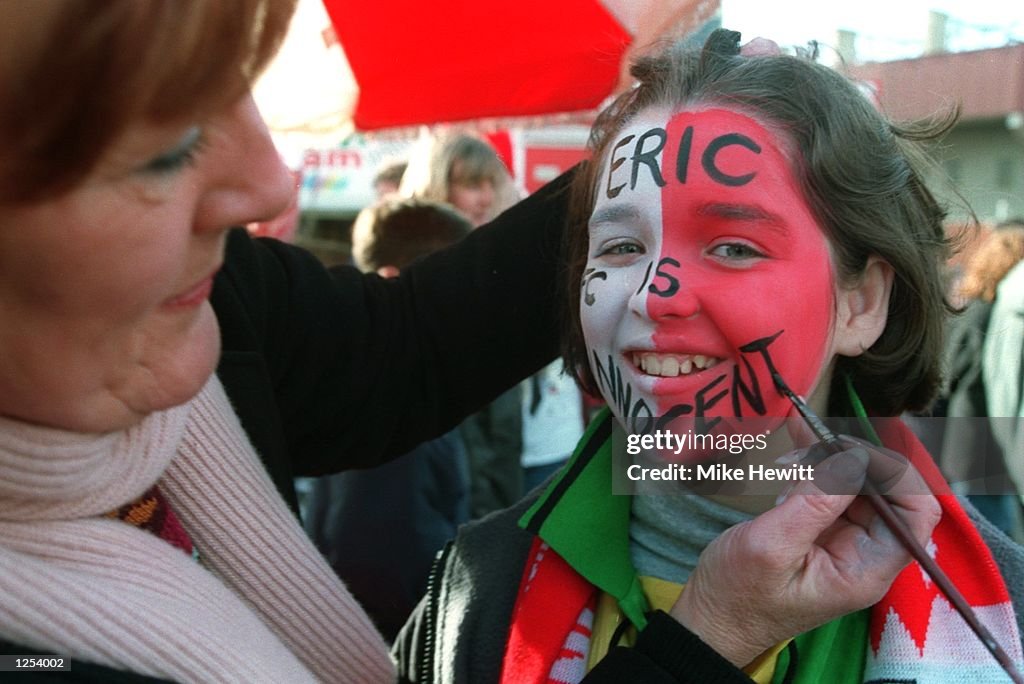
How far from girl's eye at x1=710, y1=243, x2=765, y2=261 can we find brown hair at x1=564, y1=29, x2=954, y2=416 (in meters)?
0.08

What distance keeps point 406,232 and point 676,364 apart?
5.19 feet

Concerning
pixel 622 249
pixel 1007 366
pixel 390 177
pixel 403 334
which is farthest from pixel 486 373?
pixel 390 177

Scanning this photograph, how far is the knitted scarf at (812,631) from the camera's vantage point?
102 centimetres

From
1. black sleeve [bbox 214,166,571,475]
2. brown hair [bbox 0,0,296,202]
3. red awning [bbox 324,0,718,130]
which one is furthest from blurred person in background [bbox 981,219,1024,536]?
brown hair [bbox 0,0,296,202]

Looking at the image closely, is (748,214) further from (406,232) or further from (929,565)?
A: (406,232)

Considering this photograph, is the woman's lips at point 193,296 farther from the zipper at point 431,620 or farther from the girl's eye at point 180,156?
the zipper at point 431,620

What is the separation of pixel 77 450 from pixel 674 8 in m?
1.20

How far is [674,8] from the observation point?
167 centimetres

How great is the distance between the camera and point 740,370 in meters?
1.08

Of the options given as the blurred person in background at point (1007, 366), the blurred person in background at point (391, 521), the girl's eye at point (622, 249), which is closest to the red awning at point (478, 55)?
the blurred person in background at point (391, 521)

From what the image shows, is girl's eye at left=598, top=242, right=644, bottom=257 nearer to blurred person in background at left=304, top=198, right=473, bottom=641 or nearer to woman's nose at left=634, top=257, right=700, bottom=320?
woman's nose at left=634, top=257, right=700, bottom=320

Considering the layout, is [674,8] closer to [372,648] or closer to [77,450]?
[372,648]

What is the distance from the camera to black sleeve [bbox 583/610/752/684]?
911 millimetres

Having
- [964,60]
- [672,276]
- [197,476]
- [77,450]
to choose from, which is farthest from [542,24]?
[77,450]
